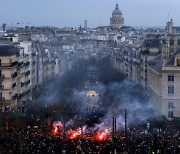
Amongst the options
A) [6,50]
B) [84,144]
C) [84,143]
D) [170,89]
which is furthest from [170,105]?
[84,144]

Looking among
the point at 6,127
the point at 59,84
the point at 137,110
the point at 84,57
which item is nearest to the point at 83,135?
the point at 6,127

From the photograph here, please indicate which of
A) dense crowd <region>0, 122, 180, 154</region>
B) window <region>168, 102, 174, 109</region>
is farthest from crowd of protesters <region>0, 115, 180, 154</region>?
window <region>168, 102, 174, 109</region>

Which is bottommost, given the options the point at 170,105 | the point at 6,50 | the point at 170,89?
the point at 170,105

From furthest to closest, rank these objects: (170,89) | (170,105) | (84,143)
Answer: (170,89) < (170,105) < (84,143)

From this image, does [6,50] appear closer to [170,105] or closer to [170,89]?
[170,89]

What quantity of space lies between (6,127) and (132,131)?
28.5 ft

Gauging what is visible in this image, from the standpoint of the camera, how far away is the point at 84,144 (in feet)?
116

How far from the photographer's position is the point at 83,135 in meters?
39.2

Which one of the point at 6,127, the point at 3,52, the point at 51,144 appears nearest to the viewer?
the point at 51,144

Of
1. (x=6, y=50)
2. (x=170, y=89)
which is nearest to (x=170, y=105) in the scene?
(x=170, y=89)

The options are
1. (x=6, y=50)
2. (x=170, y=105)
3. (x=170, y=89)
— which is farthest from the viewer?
(x=6, y=50)

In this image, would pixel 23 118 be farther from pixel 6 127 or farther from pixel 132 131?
pixel 132 131

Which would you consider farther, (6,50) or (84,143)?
(6,50)

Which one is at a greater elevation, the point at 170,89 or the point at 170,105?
the point at 170,89
